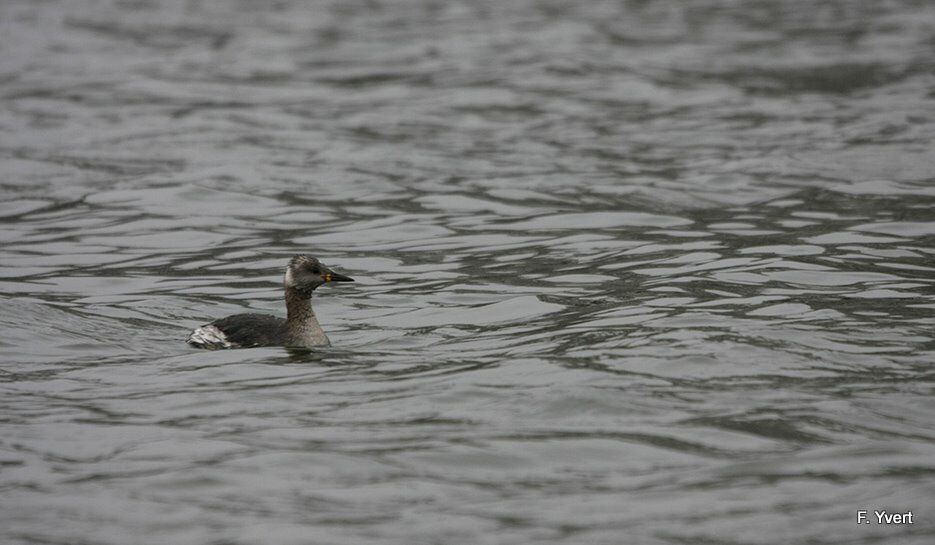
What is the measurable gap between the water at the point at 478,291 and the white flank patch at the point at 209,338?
17 cm

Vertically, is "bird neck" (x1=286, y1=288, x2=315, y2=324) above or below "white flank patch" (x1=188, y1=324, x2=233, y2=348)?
above

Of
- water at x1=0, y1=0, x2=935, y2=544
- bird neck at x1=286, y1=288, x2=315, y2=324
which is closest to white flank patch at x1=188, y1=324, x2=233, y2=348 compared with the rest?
water at x1=0, y1=0, x2=935, y2=544

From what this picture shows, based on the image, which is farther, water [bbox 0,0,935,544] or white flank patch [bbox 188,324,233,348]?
white flank patch [bbox 188,324,233,348]

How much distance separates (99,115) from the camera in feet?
78.0

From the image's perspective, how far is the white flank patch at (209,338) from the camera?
37.4ft

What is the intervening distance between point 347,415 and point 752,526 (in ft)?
9.89

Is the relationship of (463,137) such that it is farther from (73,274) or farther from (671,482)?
(671,482)

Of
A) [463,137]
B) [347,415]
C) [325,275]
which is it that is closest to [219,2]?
[463,137]

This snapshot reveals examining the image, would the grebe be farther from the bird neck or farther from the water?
the water

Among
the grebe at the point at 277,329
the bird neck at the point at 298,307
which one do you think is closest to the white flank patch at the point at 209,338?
the grebe at the point at 277,329

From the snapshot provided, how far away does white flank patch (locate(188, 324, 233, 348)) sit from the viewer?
1141 centimetres

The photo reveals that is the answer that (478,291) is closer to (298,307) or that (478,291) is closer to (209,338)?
(298,307)

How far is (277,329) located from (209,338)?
1.75ft

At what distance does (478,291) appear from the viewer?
1352 centimetres
